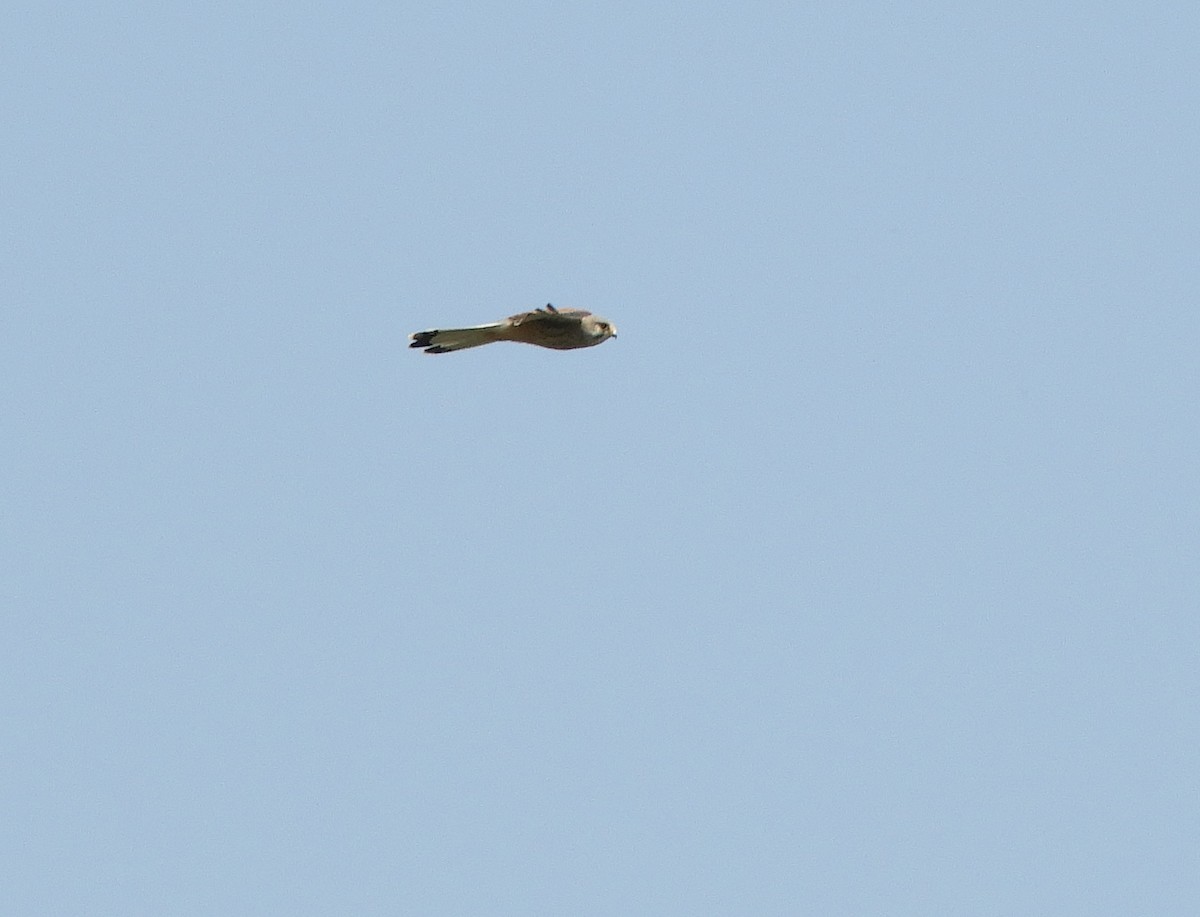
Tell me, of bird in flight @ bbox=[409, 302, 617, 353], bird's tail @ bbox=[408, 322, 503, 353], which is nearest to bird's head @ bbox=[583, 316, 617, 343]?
bird in flight @ bbox=[409, 302, 617, 353]

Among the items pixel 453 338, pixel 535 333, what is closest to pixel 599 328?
pixel 535 333

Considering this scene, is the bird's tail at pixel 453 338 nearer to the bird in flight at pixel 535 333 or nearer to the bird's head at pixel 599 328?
the bird in flight at pixel 535 333

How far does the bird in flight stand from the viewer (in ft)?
127

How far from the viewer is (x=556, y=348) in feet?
130

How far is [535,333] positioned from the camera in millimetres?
38938

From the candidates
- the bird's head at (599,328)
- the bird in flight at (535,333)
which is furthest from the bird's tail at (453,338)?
the bird's head at (599,328)

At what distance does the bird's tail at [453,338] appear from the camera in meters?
39.1

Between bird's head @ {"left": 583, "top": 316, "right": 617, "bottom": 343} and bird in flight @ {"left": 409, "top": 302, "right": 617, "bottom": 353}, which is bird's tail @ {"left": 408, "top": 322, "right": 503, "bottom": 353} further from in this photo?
bird's head @ {"left": 583, "top": 316, "right": 617, "bottom": 343}

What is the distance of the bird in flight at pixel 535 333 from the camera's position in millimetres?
38750

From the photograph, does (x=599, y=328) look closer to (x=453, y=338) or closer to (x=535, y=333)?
(x=535, y=333)

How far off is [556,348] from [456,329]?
58.1 inches

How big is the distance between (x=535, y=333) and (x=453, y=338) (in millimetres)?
1217

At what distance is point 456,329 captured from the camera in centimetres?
3912

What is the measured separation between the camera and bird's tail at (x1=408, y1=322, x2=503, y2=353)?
3912cm
